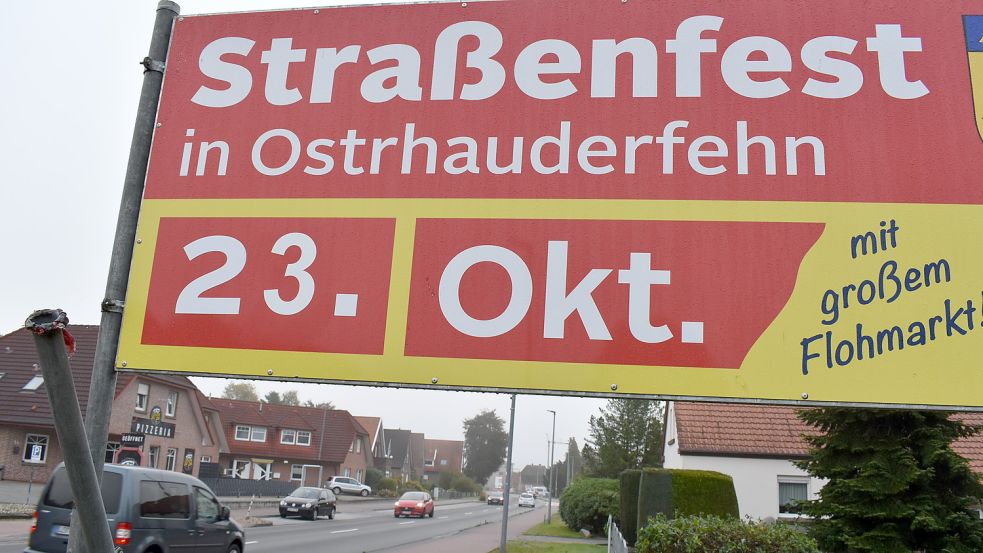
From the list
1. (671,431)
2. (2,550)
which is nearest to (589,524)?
(671,431)

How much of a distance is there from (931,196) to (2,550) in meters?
18.7

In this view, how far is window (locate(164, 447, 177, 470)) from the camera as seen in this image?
4219 cm

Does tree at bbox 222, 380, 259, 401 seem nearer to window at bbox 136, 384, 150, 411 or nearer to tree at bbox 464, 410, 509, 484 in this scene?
tree at bbox 464, 410, 509, 484

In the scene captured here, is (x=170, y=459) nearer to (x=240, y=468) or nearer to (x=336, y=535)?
(x=240, y=468)

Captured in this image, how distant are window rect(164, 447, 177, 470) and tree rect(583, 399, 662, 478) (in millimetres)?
23535

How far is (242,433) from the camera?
196 ft

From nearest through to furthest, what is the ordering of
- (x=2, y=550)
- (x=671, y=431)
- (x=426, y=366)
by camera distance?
(x=426, y=366) < (x=2, y=550) < (x=671, y=431)

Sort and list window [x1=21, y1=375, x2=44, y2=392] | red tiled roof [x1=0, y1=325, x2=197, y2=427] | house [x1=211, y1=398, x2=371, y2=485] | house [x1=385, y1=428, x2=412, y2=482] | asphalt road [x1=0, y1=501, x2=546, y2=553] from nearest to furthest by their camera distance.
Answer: asphalt road [x1=0, y1=501, x2=546, y2=553], red tiled roof [x1=0, y1=325, x2=197, y2=427], window [x1=21, y1=375, x2=44, y2=392], house [x1=211, y1=398, x2=371, y2=485], house [x1=385, y1=428, x2=412, y2=482]

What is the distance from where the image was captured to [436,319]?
310 centimetres

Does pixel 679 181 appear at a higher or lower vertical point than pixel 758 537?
higher

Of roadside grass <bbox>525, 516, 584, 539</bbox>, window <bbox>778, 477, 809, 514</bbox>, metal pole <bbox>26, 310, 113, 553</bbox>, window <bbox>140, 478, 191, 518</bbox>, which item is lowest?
roadside grass <bbox>525, 516, 584, 539</bbox>

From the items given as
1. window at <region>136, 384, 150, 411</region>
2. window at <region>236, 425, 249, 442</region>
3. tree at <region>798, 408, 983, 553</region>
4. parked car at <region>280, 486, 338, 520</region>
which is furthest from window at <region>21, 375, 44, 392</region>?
tree at <region>798, 408, 983, 553</region>

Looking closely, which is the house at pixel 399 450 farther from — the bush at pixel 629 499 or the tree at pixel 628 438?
the bush at pixel 629 499

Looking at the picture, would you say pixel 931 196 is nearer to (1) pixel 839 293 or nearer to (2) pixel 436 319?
(1) pixel 839 293
